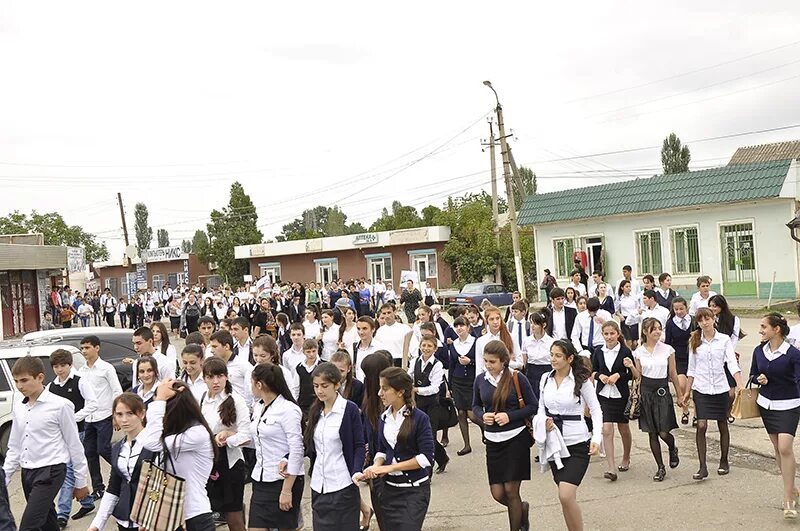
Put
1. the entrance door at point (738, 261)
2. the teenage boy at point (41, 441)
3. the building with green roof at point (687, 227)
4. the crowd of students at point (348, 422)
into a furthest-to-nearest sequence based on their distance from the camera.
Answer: the entrance door at point (738, 261), the building with green roof at point (687, 227), the teenage boy at point (41, 441), the crowd of students at point (348, 422)

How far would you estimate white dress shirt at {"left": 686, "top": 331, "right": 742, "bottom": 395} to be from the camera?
7.98 m

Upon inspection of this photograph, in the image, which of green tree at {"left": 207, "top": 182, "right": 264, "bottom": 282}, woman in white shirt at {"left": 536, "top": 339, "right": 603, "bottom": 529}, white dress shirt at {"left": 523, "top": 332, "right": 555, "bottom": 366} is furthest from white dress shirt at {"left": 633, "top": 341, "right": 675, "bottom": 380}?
green tree at {"left": 207, "top": 182, "right": 264, "bottom": 282}

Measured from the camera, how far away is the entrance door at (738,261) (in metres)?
27.3

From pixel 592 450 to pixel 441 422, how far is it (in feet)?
9.65

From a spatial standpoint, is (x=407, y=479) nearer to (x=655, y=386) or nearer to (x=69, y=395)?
(x=655, y=386)

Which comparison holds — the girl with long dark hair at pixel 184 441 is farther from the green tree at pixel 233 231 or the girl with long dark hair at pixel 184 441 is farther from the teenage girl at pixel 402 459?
the green tree at pixel 233 231

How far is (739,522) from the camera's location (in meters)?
6.64

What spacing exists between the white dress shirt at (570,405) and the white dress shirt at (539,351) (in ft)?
10.9

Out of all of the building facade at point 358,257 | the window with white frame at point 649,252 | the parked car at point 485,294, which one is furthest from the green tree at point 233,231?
the window with white frame at point 649,252

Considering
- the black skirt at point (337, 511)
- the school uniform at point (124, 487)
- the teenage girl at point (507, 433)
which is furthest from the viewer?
the teenage girl at point (507, 433)

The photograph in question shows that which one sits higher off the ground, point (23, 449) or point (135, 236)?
point (135, 236)

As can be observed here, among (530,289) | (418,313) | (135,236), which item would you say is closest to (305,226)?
(135,236)

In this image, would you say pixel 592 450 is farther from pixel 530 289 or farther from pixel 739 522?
pixel 530 289

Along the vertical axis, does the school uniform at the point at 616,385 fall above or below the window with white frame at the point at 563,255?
below
